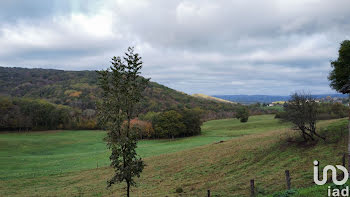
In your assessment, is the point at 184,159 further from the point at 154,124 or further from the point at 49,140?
the point at 49,140

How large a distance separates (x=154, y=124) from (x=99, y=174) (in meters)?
49.5

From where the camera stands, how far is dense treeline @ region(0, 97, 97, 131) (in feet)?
291

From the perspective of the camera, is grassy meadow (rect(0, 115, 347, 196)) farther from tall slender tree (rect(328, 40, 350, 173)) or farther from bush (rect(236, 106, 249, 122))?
bush (rect(236, 106, 249, 122))

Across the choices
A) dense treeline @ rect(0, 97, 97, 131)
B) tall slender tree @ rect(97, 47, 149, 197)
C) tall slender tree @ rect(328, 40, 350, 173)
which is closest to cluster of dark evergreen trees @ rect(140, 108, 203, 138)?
dense treeline @ rect(0, 97, 97, 131)

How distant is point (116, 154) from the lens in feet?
39.5

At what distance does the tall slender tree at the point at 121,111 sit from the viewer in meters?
12.3

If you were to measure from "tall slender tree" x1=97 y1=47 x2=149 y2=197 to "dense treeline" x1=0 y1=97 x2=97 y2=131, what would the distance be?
95567 mm

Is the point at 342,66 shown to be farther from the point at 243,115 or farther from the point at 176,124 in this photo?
the point at 243,115

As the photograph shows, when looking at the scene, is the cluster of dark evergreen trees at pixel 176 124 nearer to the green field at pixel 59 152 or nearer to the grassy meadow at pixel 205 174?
the green field at pixel 59 152

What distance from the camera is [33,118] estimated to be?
309 ft

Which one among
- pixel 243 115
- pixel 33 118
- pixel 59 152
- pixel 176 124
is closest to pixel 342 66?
pixel 176 124

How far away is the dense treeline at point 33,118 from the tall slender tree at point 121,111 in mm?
95567

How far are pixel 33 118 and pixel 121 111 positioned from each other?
99.3 m

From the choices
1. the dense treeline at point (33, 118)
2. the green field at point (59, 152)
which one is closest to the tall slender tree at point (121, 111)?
the green field at point (59, 152)
